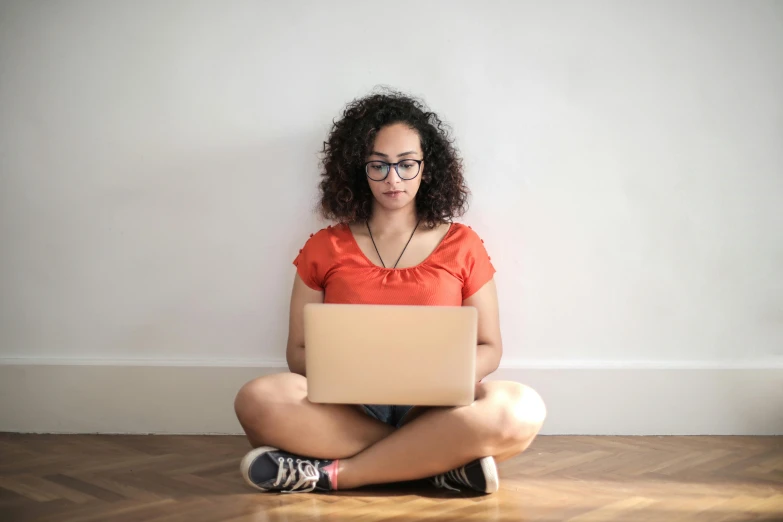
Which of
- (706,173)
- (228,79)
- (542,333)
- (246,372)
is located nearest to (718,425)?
(542,333)

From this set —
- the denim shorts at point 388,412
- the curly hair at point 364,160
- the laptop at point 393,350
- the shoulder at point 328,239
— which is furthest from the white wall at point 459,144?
the laptop at point 393,350

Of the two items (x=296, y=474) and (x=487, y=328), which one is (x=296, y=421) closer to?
(x=296, y=474)

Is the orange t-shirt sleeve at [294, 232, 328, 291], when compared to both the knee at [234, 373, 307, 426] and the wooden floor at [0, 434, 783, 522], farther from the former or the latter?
the wooden floor at [0, 434, 783, 522]

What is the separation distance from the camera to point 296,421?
6.55 ft

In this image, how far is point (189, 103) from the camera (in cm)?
272

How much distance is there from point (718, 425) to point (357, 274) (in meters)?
1.44

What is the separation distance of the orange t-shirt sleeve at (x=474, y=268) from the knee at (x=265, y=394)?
603mm

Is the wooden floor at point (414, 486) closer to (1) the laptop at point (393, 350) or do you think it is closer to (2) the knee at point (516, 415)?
(2) the knee at point (516, 415)

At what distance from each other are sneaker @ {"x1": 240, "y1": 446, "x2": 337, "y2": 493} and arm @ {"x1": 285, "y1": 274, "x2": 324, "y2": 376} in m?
0.34

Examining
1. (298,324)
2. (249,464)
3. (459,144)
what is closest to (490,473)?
(249,464)

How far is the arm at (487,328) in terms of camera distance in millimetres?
2293

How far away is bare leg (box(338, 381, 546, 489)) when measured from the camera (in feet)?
6.38

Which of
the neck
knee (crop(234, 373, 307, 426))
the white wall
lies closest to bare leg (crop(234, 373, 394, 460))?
knee (crop(234, 373, 307, 426))

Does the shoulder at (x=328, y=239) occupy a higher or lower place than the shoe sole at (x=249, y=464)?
higher
